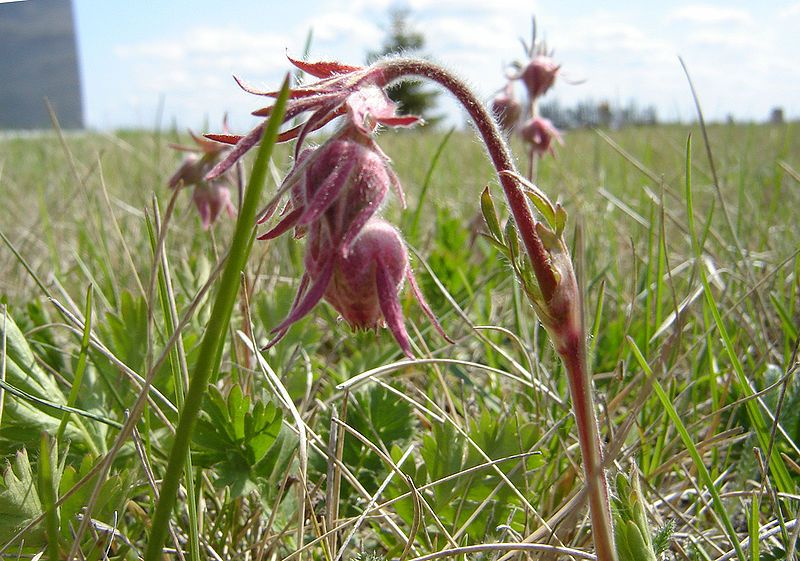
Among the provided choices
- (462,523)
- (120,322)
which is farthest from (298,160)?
(120,322)

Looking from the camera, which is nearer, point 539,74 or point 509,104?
point 539,74

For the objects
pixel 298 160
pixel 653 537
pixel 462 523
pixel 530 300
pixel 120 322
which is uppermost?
pixel 298 160

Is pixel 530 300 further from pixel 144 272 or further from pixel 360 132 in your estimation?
pixel 144 272

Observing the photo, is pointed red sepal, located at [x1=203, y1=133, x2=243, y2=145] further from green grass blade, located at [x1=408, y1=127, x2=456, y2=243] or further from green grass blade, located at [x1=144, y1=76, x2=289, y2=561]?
green grass blade, located at [x1=408, y1=127, x2=456, y2=243]

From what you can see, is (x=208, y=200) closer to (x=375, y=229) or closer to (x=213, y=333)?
(x=375, y=229)

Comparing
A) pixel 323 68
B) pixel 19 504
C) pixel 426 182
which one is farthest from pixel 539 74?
pixel 19 504

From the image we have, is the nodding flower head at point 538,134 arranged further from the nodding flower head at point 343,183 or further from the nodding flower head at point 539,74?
the nodding flower head at point 343,183
